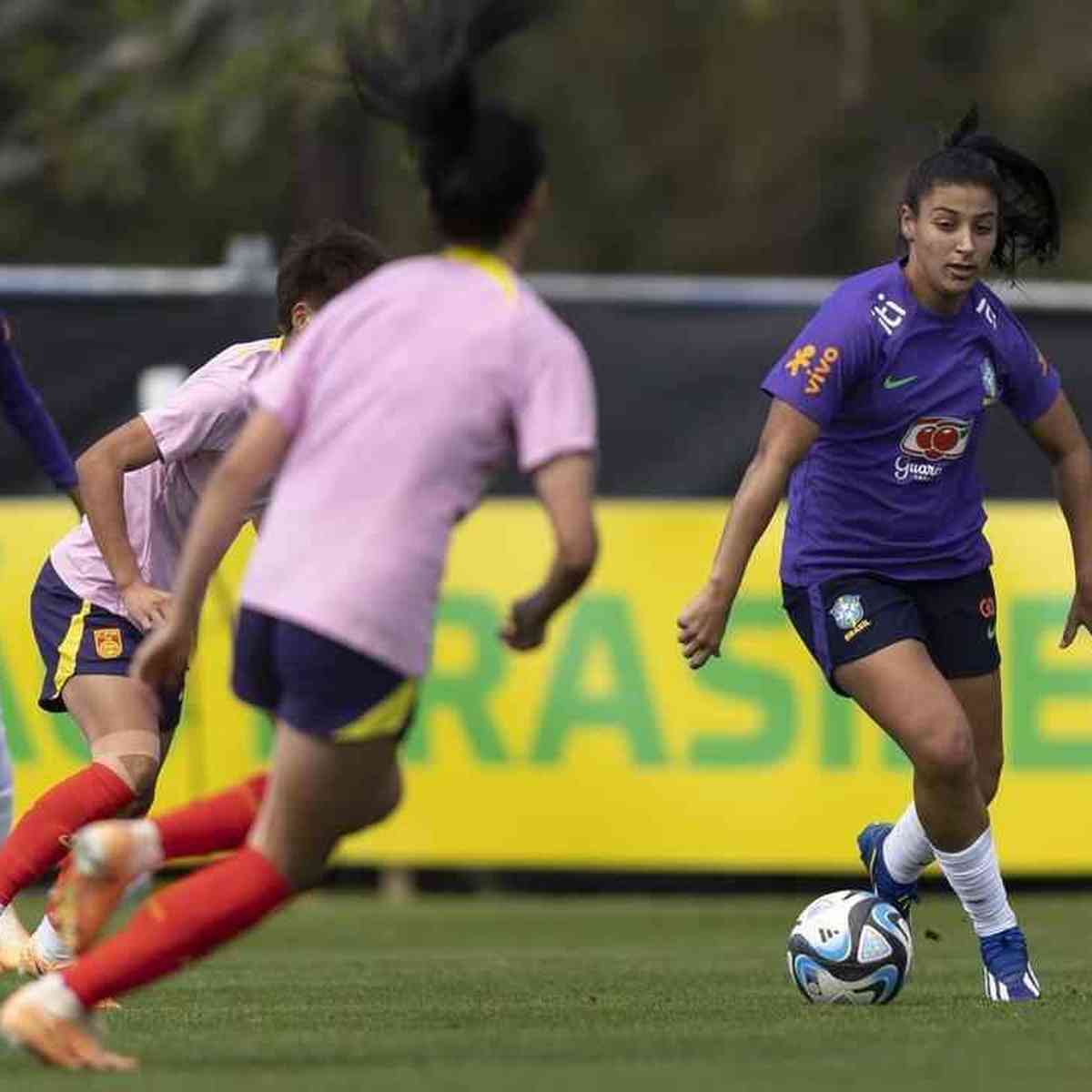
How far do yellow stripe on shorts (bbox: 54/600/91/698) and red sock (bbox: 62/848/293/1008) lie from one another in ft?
7.26

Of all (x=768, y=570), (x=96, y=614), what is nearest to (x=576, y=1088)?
(x=96, y=614)

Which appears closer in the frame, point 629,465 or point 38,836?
Answer: point 38,836

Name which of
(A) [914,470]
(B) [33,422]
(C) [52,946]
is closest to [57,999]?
(C) [52,946]

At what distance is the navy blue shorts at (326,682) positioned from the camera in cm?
625

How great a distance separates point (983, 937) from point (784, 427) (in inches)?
57.7

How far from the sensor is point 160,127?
20125 mm

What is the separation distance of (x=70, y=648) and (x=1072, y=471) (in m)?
2.70


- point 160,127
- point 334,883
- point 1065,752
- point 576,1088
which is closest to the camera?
point 576,1088

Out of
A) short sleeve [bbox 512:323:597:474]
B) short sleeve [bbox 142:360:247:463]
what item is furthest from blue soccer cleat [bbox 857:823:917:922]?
short sleeve [bbox 512:323:597:474]

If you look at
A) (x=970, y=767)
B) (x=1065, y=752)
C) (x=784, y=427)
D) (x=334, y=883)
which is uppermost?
(x=784, y=427)

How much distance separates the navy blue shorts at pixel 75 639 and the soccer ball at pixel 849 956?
72.6 inches

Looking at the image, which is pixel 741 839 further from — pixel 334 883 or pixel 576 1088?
pixel 576 1088

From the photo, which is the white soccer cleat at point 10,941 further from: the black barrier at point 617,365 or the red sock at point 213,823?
the black barrier at point 617,365

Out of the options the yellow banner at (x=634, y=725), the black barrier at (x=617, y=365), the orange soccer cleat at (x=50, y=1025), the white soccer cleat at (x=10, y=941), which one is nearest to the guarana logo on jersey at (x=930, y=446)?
the white soccer cleat at (x=10, y=941)
